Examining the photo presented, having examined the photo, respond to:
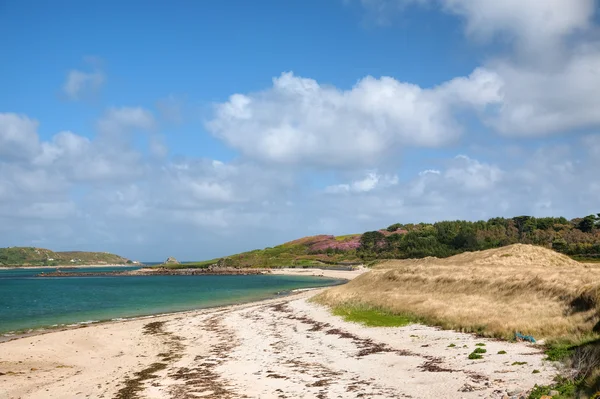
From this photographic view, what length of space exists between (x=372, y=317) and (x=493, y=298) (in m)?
8.89

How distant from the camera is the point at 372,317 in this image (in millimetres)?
34250

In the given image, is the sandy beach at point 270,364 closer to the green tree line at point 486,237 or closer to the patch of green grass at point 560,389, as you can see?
the patch of green grass at point 560,389

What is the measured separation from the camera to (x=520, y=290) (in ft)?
104

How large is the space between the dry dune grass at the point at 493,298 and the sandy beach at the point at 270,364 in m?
2.26

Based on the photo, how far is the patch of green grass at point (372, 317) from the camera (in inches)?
1219

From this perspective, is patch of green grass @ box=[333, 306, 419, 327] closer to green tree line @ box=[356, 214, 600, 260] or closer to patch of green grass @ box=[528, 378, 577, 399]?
patch of green grass @ box=[528, 378, 577, 399]

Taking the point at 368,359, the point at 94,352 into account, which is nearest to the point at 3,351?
the point at 94,352

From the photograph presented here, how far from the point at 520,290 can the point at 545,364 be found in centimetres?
1664

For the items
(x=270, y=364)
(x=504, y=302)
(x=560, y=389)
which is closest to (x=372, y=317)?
Answer: (x=504, y=302)

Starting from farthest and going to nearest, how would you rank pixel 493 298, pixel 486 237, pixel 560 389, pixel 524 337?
pixel 486 237, pixel 493 298, pixel 524 337, pixel 560 389

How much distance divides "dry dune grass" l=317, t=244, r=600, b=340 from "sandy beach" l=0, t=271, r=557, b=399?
226cm

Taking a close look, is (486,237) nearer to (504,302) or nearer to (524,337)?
(504,302)

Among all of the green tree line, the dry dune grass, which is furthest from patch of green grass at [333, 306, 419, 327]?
the green tree line

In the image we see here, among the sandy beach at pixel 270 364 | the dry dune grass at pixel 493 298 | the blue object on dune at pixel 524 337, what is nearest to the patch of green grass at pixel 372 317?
the dry dune grass at pixel 493 298
